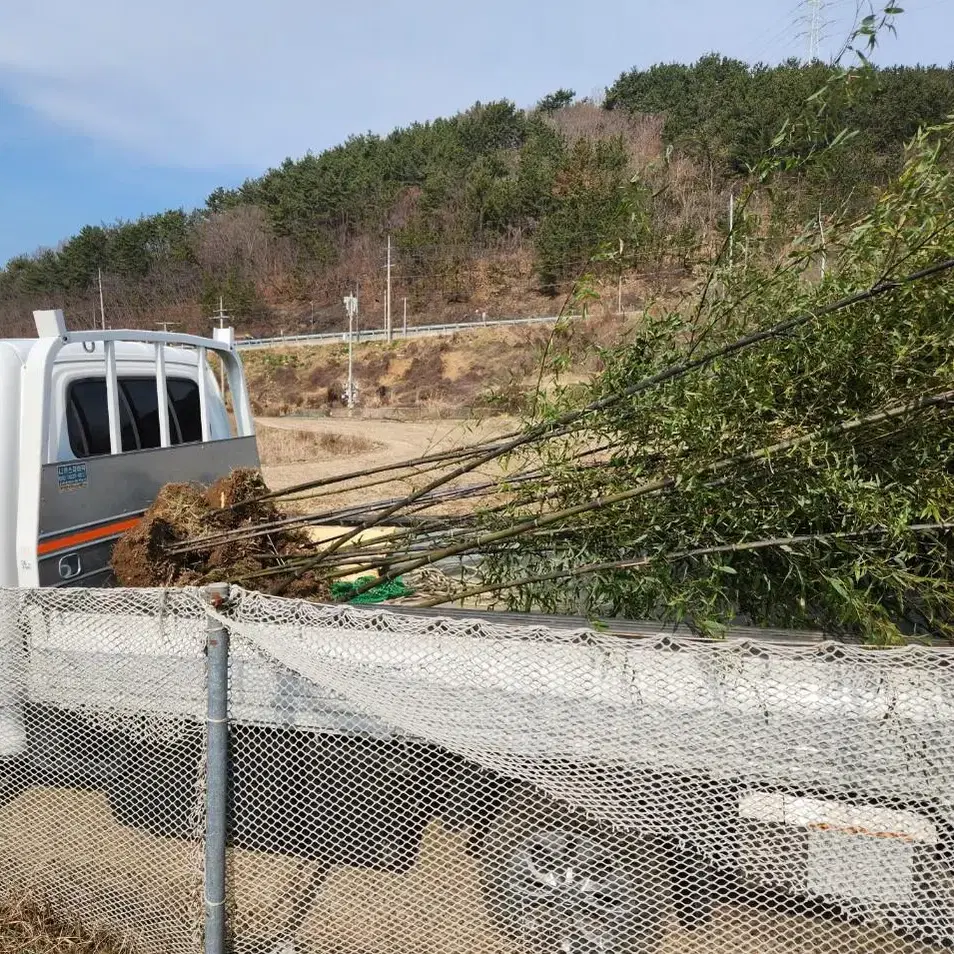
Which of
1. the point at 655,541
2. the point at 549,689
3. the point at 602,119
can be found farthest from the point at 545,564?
the point at 602,119

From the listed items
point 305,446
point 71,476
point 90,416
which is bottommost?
point 71,476

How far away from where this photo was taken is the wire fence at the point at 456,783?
1.86m

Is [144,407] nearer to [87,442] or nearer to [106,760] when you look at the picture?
[87,442]

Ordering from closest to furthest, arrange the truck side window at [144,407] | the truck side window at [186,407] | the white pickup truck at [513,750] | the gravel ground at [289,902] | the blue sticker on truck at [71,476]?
the white pickup truck at [513,750] < the gravel ground at [289,902] < the blue sticker on truck at [71,476] < the truck side window at [144,407] < the truck side window at [186,407]

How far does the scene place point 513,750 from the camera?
204 cm

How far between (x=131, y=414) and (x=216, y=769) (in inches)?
96.9

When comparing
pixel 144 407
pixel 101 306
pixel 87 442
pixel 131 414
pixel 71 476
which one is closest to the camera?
pixel 71 476

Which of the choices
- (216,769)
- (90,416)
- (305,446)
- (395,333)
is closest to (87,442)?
(90,416)

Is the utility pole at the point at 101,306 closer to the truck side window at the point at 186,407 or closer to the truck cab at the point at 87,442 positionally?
the truck side window at the point at 186,407

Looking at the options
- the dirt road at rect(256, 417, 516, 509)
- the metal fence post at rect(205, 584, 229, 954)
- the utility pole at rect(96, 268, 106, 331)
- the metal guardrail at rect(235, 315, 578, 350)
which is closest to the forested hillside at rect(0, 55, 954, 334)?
the utility pole at rect(96, 268, 106, 331)

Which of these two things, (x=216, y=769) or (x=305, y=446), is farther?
(x=305, y=446)

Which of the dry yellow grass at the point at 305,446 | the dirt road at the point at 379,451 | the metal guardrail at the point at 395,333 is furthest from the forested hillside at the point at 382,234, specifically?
the dry yellow grass at the point at 305,446

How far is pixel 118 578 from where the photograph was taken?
10.6ft

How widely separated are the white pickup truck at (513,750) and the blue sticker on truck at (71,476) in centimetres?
13
